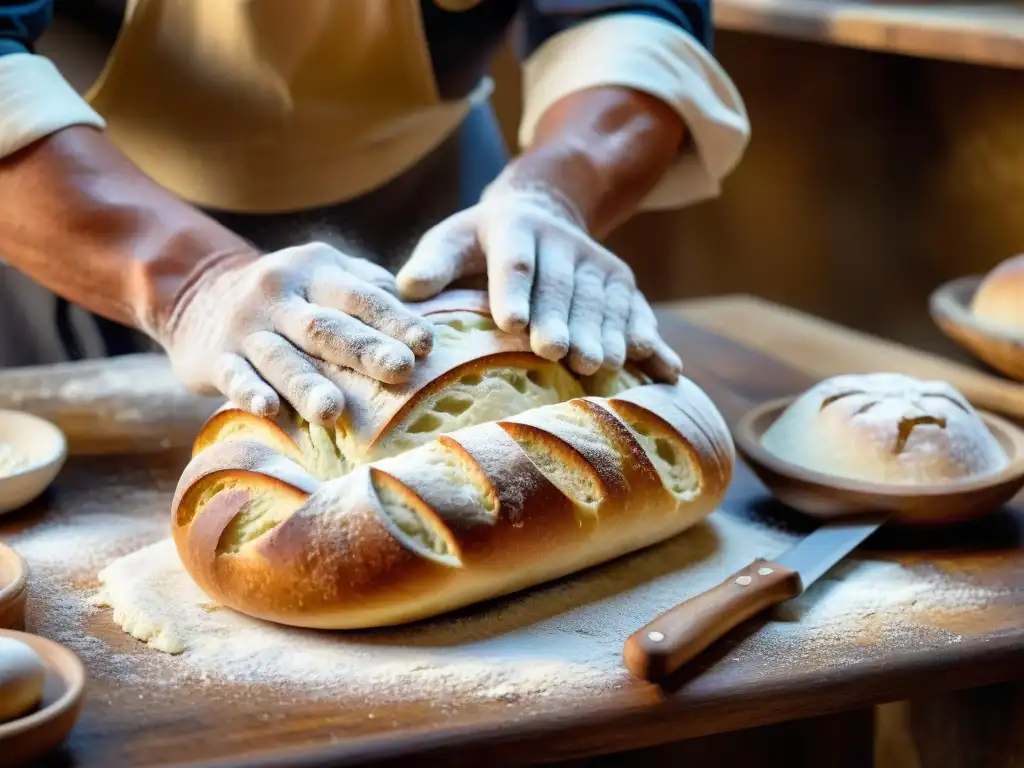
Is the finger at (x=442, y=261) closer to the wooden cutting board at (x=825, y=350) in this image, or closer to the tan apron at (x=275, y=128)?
the tan apron at (x=275, y=128)

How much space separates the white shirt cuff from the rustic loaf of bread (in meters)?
0.44

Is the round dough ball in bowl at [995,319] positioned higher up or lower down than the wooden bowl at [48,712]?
→ lower down

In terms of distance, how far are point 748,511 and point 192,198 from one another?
998 mm

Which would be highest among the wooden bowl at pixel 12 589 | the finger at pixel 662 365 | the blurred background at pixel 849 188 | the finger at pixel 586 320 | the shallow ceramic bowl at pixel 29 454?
the wooden bowl at pixel 12 589

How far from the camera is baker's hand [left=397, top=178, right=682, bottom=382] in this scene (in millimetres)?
1268

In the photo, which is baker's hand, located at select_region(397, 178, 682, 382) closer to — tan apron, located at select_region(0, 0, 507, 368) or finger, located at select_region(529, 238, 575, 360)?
finger, located at select_region(529, 238, 575, 360)

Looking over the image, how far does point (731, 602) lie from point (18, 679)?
0.58 metres

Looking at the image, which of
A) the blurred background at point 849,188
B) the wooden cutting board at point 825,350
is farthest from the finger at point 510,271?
the blurred background at point 849,188

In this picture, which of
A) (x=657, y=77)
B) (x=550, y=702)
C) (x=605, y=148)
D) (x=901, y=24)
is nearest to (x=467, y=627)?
(x=550, y=702)

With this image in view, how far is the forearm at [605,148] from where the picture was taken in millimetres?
1591

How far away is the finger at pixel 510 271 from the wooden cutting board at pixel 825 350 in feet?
2.37

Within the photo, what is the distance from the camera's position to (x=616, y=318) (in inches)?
53.2

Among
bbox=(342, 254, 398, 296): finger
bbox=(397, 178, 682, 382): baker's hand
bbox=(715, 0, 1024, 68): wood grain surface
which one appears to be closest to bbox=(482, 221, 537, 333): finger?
bbox=(397, 178, 682, 382): baker's hand

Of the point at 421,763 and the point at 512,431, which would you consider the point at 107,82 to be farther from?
the point at 421,763
